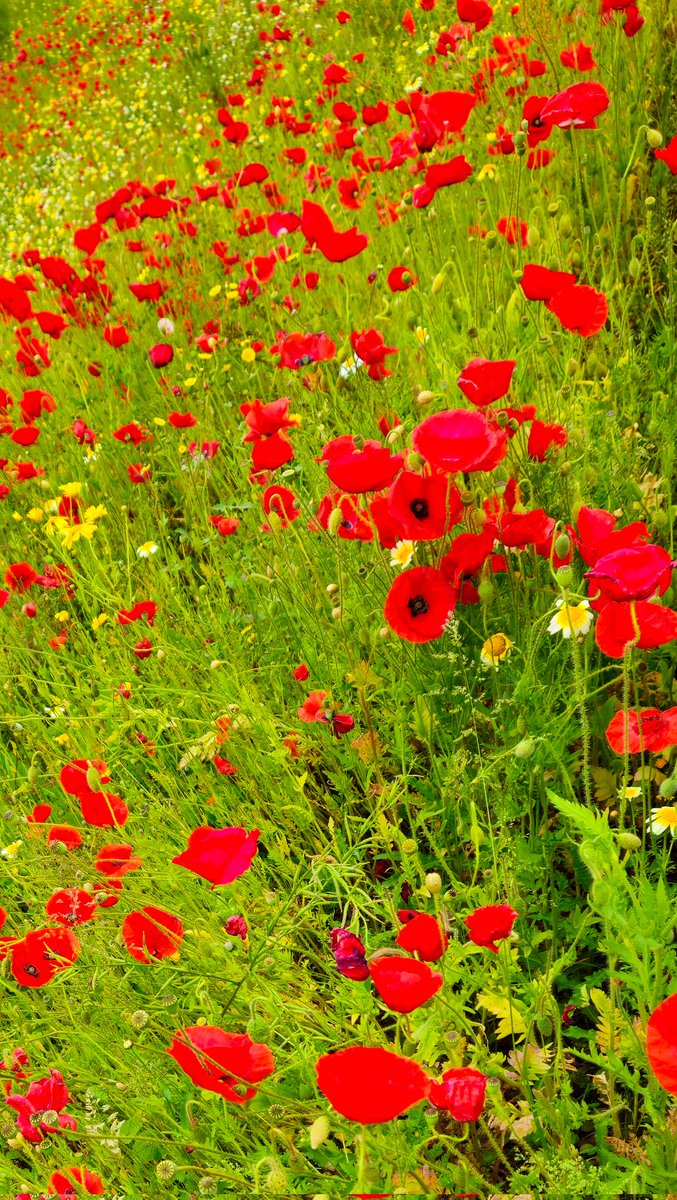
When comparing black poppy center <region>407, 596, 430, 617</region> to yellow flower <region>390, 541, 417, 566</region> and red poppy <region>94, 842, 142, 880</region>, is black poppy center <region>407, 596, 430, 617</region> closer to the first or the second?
yellow flower <region>390, 541, 417, 566</region>

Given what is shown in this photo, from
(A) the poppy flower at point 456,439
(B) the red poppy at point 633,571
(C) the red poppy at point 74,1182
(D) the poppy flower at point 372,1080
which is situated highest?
(A) the poppy flower at point 456,439

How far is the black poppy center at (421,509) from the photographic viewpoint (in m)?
1.56

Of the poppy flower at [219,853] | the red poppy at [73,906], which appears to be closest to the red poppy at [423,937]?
the poppy flower at [219,853]

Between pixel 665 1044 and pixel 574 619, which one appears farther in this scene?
pixel 574 619

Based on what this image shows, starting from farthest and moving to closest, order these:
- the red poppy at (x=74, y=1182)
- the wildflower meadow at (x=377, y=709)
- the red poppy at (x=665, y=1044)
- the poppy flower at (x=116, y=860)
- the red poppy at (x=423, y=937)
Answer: the poppy flower at (x=116, y=860), the red poppy at (x=74, y=1182), the wildflower meadow at (x=377, y=709), the red poppy at (x=423, y=937), the red poppy at (x=665, y=1044)

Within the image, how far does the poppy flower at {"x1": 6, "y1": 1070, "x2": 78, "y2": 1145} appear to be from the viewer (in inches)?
56.0

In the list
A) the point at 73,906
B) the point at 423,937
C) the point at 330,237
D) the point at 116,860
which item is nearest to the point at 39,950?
the point at 73,906

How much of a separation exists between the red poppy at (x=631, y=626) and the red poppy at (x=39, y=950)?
3.07 feet

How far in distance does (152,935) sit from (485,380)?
1021 millimetres

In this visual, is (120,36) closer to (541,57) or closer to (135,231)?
(135,231)

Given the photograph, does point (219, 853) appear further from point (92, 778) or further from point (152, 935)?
point (92, 778)

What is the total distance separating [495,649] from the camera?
1.68 meters

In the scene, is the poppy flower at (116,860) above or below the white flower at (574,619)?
below

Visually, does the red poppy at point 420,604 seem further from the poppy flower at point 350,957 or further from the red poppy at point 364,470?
the poppy flower at point 350,957
